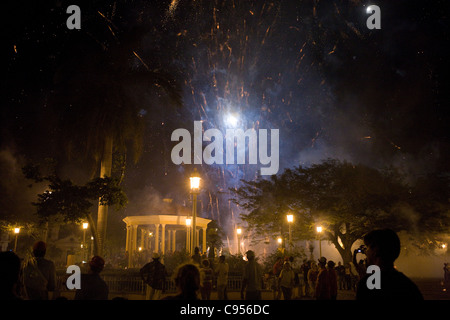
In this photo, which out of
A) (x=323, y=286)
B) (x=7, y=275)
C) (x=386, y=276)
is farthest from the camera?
(x=323, y=286)

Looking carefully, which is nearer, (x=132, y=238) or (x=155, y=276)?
(x=155, y=276)

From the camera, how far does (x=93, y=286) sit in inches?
211

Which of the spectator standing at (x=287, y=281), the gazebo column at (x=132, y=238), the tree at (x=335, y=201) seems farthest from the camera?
the gazebo column at (x=132, y=238)

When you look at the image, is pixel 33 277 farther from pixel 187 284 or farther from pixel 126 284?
pixel 126 284

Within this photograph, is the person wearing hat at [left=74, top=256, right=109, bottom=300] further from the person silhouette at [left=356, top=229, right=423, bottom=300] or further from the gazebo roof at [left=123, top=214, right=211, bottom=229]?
the gazebo roof at [left=123, top=214, right=211, bottom=229]

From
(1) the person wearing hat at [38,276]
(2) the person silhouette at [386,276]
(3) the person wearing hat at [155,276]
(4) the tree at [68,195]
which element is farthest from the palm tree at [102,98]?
(2) the person silhouette at [386,276]

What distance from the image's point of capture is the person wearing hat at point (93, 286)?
531 cm

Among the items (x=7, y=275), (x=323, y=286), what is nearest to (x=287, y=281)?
(x=323, y=286)

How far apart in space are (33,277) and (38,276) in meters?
0.07

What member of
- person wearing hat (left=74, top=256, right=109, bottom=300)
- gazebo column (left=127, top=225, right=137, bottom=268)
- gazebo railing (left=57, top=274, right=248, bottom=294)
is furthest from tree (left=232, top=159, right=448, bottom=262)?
person wearing hat (left=74, top=256, right=109, bottom=300)

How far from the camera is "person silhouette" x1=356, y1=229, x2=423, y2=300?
2785 millimetres

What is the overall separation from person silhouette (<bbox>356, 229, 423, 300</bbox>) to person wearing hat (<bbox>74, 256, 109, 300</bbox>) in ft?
13.1

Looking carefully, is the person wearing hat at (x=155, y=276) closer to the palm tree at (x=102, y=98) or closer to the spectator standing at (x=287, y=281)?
the spectator standing at (x=287, y=281)
